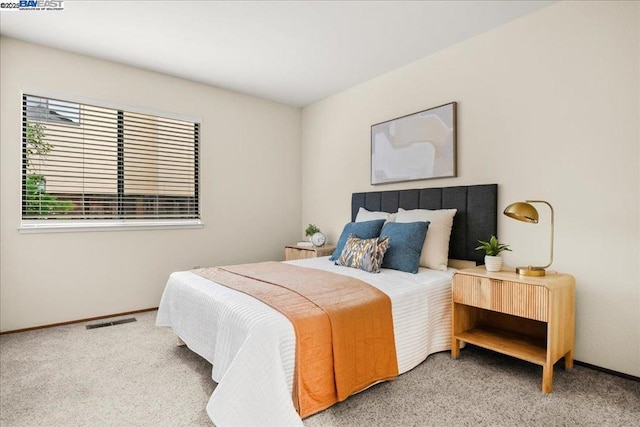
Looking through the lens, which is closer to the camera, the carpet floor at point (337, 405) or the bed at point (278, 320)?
the bed at point (278, 320)

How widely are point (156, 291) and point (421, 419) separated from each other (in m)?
3.11

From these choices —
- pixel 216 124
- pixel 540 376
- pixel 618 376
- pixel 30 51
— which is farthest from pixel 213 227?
pixel 618 376

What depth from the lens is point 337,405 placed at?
190cm

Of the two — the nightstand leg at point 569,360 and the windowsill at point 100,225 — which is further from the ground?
the windowsill at point 100,225

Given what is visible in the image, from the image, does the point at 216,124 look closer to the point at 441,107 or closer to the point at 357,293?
the point at 441,107

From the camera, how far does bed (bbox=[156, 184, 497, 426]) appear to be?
1.56 m

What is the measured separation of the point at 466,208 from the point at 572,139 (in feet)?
2.89

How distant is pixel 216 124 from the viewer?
4.28 m

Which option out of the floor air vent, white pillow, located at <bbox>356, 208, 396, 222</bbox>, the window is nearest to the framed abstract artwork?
white pillow, located at <bbox>356, 208, 396, 222</bbox>

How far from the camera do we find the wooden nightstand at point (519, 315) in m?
2.08

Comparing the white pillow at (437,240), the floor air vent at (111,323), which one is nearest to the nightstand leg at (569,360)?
the white pillow at (437,240)

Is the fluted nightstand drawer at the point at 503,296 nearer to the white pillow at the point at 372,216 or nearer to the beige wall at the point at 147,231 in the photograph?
the white pillow at the point at 372,216

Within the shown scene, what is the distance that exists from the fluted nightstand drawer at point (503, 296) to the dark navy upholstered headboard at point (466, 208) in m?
0.54

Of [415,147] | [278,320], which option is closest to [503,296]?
[278,320]
